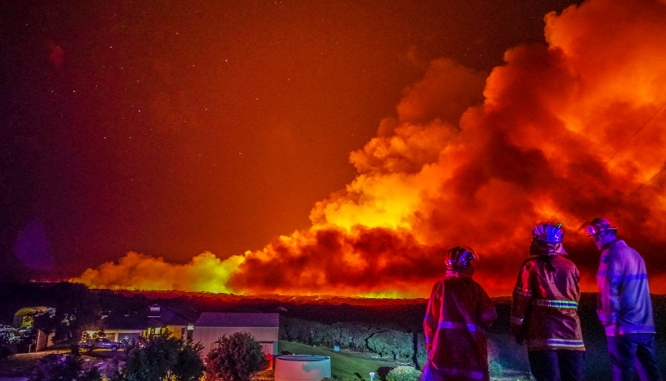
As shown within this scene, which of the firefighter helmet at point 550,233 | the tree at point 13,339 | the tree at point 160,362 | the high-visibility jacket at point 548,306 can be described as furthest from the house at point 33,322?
the firefighter helmet at point 550,233

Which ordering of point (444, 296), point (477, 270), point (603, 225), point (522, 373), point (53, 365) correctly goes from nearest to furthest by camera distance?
point (444, 296) < point (603, 225) < point (53, 365) < point (522, 373) < point (477, 270)

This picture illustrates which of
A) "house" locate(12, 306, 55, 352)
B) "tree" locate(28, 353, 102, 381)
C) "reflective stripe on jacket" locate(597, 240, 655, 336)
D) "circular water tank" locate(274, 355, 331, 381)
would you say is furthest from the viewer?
"house" locate(12, 306, 55, 352)

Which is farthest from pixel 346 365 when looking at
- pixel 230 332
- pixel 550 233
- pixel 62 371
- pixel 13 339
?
pixel 13 339

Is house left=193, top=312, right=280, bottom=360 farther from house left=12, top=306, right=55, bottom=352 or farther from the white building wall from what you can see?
house left=12, top=306, right=55, bottom=352

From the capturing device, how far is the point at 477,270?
24.5 metres

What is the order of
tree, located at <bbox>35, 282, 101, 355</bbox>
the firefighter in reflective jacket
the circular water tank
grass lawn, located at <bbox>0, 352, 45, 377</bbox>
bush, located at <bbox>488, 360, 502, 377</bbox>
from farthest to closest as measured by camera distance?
tree, located at <bbox>35, 282, 101, 355</bbox> < bush, located at <bbox>488, 360, 502, 377</bbox> < grass lawn, located at <bbox>0, 352, 45, 377</bbox> < the circular water tank < the firefighter in reflective jacket

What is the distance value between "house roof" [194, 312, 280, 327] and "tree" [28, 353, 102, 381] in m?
5.21

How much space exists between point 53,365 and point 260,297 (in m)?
20.1

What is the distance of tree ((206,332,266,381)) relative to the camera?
10359mm

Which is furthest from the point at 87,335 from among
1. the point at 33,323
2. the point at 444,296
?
the point at 444,296

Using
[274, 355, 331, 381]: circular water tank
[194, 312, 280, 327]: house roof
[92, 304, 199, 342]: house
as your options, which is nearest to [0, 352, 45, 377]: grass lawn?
[92, 304, 199, 342]: house

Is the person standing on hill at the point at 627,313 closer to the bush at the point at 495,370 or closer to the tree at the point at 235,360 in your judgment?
the tree at the point at 235,360

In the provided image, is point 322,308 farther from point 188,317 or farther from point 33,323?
point 33,323

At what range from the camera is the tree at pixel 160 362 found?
862cm
